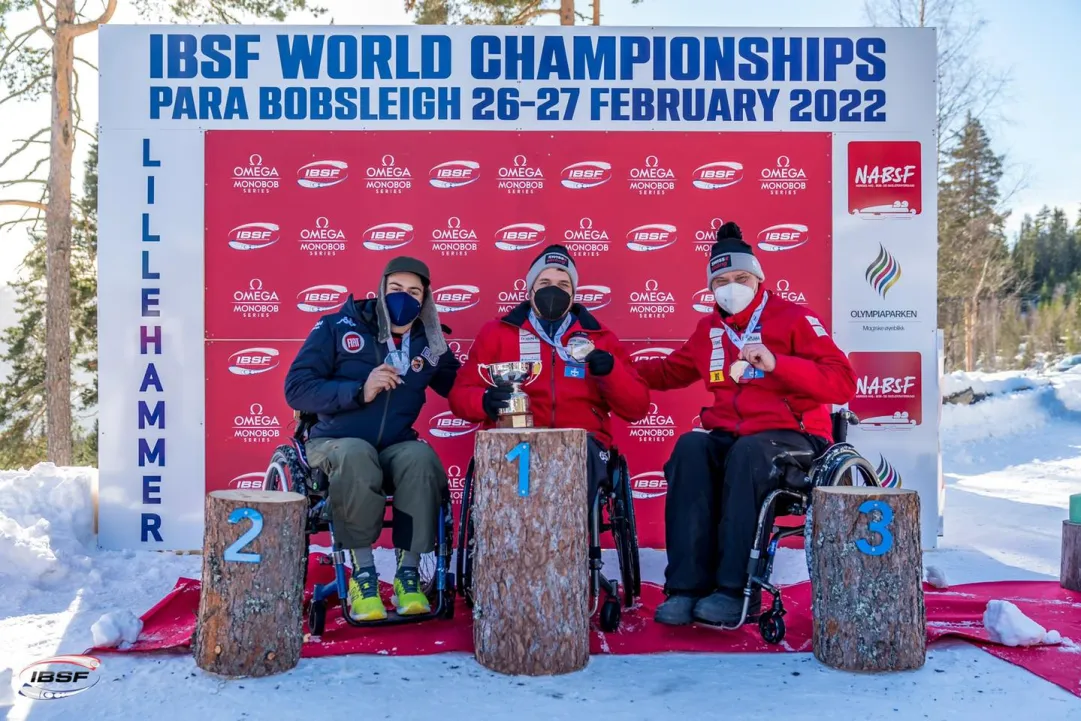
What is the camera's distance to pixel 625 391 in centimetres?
328

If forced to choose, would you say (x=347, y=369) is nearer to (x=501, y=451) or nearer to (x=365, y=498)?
(x=365, y=498)

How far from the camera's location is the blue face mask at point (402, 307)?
3.24 meters

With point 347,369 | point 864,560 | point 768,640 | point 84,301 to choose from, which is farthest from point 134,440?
point 84,301

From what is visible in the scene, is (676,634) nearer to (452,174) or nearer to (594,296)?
(594,296)

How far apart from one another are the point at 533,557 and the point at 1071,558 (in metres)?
2.51

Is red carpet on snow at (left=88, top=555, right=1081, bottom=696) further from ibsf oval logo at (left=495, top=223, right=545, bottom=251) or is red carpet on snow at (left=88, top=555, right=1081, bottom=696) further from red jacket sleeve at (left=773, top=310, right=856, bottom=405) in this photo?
ibsf oval logo at (left=495, top=223, right=545, bottom=251)

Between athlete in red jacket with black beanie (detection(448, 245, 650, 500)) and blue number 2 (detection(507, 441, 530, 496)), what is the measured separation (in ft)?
A: 2.29

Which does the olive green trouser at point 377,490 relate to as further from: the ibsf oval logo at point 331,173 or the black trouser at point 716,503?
the ibsf oval logo at point 331,173

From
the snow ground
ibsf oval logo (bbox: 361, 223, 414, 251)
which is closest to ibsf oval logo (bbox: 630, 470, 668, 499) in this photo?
the snow ground

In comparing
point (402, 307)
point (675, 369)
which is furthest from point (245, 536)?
point (675, 369)

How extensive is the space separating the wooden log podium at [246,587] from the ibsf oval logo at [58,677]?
0.31m

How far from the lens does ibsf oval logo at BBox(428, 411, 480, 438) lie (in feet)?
13.8

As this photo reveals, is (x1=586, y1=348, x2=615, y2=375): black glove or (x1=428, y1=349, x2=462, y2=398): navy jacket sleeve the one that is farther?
(x1=428, y1=349, x2=462, y2=398): navy jacket sleeve

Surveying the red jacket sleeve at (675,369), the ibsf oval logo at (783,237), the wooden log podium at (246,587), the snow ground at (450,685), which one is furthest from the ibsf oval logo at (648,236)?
the wooden log podium at (246,587)
